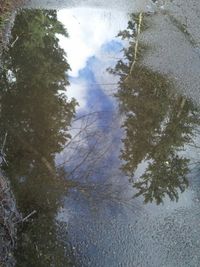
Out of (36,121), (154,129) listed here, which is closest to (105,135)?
(154,129)

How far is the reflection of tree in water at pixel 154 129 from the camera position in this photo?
6668 millimetres

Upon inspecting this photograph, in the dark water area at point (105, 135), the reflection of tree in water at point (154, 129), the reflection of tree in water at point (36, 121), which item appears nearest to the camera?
the dark water area at point (105, 135)

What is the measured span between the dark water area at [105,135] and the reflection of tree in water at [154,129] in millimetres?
21

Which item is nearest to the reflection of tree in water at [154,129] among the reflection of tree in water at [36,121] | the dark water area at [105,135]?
the dark water area at [105,135]

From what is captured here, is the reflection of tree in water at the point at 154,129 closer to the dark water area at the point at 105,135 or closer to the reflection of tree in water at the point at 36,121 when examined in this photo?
the dark water area at the point at 105,135

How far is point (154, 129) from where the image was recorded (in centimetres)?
754

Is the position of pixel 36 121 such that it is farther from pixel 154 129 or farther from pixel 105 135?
pixel 154 129

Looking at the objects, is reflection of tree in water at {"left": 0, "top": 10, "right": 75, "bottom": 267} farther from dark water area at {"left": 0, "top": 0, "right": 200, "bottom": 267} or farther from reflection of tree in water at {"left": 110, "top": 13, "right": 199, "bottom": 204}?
reflection of tree in water at {"left": 110, "top": 13, "right": 199, "bottom": 204}

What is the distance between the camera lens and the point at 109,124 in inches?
306

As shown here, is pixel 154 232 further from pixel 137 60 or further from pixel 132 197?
pixel 137 60

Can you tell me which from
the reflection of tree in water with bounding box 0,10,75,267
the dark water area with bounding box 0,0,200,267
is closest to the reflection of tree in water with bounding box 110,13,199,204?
the dark water area with bounding box 0,0,200,267

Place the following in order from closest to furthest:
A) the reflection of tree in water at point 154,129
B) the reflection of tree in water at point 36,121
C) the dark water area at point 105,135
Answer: the dark water area at point 105,135
the reflection of tree in water at point 36,121
the reflection of tree in water at point 154,129

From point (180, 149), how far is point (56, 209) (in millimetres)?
2467

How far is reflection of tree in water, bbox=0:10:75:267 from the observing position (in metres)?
5.85
